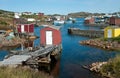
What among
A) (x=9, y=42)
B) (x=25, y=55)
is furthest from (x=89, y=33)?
(x=25, y=55)

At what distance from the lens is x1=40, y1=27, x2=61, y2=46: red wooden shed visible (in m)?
32.3

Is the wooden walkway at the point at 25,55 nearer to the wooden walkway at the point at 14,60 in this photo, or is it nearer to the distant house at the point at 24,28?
the wooden walkway at the point at 14,60

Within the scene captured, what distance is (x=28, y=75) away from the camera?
411 inches

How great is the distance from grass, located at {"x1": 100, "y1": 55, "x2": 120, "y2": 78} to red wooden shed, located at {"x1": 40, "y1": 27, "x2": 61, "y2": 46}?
11518 mm

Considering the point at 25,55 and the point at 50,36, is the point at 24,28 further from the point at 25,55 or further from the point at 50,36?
the point at 25,55

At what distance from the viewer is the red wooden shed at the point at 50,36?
32.3m

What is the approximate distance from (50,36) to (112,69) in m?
13.4

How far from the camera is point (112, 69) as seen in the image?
20594 millimetres

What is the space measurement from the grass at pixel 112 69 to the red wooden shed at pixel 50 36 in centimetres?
1152

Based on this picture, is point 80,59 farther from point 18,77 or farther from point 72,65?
point 18,77

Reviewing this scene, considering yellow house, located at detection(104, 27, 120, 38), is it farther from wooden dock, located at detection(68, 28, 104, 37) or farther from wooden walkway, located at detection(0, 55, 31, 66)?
wooden walkway, located at detection(0, 55, 31, 66)

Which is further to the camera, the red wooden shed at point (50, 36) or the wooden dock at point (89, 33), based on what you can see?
the wooden dock at point (89, 33)

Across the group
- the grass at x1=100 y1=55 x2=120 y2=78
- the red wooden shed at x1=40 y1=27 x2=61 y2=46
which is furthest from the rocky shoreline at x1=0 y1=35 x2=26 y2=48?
the grass at x1=100 y1=55 x2=120 y2=78

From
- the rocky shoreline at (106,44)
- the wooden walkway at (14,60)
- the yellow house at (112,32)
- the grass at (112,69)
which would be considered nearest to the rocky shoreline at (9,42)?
the rocky shoreline at (106,44)
